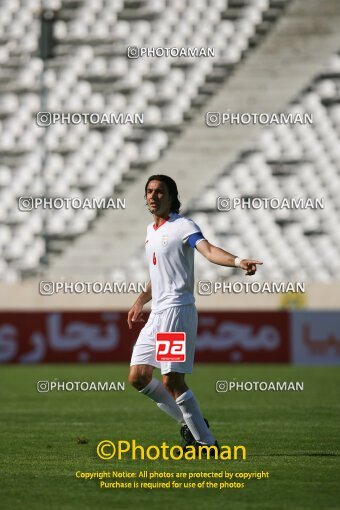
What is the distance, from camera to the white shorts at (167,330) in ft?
27.3

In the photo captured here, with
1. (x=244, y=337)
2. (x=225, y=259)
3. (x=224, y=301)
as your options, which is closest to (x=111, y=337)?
(x=244, y=337)

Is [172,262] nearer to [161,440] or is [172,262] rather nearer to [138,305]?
[138,305]

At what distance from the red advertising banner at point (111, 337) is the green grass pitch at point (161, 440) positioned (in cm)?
261

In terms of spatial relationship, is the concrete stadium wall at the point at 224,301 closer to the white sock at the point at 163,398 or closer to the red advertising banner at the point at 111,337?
the red advertising banner at the point at 111,337

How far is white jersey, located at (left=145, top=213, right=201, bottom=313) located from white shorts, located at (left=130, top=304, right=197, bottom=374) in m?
0.06

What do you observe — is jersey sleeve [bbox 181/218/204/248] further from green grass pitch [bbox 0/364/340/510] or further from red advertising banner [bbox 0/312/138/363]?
red advertising banner [bbox 0/312/138/363]

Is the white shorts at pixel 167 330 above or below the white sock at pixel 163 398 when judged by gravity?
above

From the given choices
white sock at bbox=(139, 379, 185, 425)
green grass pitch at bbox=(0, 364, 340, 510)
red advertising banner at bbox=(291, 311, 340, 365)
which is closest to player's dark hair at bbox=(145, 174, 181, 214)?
white sock at bbox=(139, 379, 185, 425)

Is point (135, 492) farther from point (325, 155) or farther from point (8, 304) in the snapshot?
point (325, 155)

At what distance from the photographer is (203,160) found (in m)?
27.1

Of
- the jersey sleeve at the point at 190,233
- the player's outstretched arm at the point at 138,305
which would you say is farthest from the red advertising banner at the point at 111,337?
the jersey sleeve at the point at 190,233

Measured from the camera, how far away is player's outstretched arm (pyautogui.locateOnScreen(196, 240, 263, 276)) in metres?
7.55

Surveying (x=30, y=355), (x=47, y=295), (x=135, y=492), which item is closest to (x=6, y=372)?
(x=30, y=355)

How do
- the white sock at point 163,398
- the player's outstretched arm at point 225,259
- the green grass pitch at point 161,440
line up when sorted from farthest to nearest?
1. the white sock at point 163,398
2. the player's outstretched arm at point 225,259
3. the green grass pitch at point 161,440
